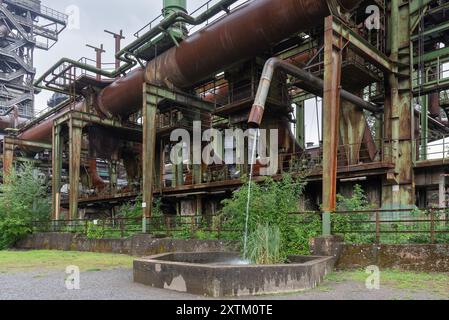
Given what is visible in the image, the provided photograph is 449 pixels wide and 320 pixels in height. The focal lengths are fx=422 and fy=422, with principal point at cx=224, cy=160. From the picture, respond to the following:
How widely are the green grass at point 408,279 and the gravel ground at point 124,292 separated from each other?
0.29 meters

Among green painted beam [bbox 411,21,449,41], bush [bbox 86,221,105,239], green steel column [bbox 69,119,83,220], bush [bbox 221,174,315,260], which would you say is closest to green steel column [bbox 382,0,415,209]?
green painted beam [bbox 411,21,449,41]

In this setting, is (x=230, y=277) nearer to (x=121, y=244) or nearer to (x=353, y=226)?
(x=353, y=226)

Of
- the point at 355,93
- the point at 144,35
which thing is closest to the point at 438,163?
the point at 355,93

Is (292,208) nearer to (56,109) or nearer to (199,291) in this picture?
(199,291)

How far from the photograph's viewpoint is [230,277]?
7.34m

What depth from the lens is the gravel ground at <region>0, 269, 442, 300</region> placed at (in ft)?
24.0

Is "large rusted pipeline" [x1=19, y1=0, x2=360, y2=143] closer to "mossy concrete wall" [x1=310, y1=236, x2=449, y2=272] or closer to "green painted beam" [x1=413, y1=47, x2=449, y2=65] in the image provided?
"green painted beam" [x1=413, y1=47, x2=449, y2=65]

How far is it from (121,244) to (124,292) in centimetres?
988

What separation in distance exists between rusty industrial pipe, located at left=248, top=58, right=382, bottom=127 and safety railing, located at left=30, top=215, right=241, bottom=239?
10.8 feet

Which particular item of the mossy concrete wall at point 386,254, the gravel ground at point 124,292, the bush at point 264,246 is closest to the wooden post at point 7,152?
the gravel ground at point 124,292

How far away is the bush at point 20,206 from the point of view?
75.1 ft

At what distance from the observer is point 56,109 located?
30562mm

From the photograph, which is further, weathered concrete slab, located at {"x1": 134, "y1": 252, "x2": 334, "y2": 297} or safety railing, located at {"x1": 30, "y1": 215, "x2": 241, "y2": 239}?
safety railing, located at {"x1": 30, "y1": 215, "x2": 241, "y2": 239}

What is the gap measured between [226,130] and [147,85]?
5448 mm
